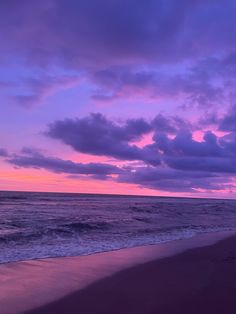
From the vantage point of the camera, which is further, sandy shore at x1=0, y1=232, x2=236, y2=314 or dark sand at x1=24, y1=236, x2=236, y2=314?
sandy shore at x1=0, y1=232, x2=236, y2=314

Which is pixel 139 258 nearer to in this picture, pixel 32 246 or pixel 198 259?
pixel 198 259

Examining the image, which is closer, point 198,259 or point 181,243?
point 198,259

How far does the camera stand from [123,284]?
9898 millimetres

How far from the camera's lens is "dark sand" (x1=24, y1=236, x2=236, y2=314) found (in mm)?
7637

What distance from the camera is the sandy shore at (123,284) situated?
7.78 meters

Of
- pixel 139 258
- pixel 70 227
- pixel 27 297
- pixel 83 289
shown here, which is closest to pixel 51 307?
pixel 27 297

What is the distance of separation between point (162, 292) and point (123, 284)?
122cm

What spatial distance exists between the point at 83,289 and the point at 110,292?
63cm

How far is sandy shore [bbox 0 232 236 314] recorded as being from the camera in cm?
778

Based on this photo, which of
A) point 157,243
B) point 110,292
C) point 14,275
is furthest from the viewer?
point 157,243

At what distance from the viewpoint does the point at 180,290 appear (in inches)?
Result: 361

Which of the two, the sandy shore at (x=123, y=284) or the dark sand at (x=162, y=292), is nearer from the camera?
the dark sand at (x=162, y=292)

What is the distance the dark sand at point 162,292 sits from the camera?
7.64 meters

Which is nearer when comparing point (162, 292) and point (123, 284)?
point (162, 292)
